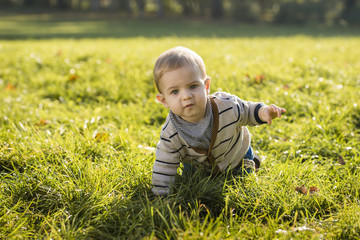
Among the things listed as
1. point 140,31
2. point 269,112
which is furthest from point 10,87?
point 140,31

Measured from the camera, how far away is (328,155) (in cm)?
297

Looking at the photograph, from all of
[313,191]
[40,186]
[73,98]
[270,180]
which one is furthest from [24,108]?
[313,191]

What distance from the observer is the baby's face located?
2166mm

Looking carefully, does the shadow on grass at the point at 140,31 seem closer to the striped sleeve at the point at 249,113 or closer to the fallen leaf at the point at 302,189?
the striped sleeve at the point at 249,113

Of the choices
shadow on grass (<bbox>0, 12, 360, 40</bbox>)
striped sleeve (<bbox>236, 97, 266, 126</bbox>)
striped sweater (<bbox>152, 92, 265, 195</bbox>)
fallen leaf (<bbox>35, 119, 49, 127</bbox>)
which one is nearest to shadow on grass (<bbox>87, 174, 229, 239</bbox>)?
striped sweater (<bbox>152, 92, 265, 195</bbox>)

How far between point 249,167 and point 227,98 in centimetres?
59

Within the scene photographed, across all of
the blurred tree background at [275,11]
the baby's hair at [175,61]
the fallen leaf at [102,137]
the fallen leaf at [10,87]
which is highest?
the blurred tree background at [275,11]

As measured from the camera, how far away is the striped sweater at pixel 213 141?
7.59 feet

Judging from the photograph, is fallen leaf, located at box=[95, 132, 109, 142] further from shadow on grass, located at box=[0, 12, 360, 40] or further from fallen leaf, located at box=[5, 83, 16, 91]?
shadow on grass, located at box=[0, 12, 360, 40]

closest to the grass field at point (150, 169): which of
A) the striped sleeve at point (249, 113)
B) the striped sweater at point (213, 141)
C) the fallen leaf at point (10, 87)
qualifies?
the striped sweater at point (213, 141)

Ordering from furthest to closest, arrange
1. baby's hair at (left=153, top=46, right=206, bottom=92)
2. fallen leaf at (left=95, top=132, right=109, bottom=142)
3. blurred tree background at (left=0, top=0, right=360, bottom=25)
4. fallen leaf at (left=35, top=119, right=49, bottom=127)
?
blurred tree background at (left=0, top=0, right=360, bottom=25) < fallen leaf at (left=35, top=119, right=49, bottom=127) < fallen leaf at (left=95, top=132, right=109, bottom=142) < baby's hair at (left=153, top=46, right=206, bottom=92)

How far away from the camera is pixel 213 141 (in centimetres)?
231

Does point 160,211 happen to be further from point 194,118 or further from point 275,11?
point 275,11

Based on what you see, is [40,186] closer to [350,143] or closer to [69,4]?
[350,143]
